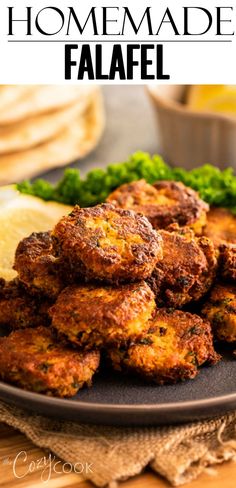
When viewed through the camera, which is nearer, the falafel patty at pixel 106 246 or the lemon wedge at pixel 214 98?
the falafel patty at pixel 106 246

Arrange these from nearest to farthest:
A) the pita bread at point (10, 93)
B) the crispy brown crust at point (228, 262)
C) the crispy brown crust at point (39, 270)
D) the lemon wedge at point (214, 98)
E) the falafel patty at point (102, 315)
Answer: the falafel patty at point (102, 315), the crispy brown crust at point (39, 270), the crispy brown crust at point (228, 262), the pita bread at point (10, 93), the lemon wedge at point (214, 98)

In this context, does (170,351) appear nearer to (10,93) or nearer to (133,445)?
(133,445)

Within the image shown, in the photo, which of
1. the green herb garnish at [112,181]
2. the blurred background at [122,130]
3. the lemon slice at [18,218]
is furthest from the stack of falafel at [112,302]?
the blurred background at [122,130]

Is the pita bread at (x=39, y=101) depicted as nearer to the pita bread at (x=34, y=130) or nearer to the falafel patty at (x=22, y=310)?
the pita bread at (x=34, y=130)

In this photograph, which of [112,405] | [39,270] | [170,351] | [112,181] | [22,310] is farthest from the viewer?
[112,181]

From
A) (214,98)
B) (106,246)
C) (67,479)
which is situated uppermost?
(214,98)

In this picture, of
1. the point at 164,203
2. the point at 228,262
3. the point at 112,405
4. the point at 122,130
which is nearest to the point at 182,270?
the point at 228,262
